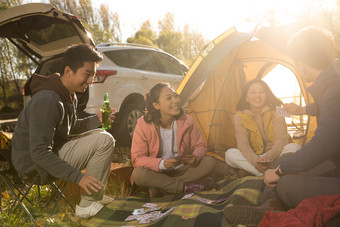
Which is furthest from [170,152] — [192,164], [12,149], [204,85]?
[12,149]

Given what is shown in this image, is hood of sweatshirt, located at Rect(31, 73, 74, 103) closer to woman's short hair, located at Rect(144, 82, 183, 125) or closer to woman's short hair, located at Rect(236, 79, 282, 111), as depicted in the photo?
woman's short hair, located at Rect(144, 82, 183, 125)

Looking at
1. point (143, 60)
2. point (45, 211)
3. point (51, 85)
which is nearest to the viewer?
point (51, 85)

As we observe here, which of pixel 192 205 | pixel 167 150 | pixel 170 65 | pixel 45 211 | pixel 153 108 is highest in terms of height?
pixel 170 65

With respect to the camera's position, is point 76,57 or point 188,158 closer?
point 76,57

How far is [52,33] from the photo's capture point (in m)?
4.08

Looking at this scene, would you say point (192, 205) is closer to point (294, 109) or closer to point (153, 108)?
point (153, 108)

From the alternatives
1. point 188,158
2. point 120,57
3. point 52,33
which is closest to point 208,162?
point 188,158

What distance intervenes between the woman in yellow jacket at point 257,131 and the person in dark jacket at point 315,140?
139cm

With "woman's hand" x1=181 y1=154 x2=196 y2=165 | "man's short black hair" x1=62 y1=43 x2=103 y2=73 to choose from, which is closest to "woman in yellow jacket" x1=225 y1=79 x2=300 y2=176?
"woman's hand" x1=181 y1=154 x2=196 y2=165

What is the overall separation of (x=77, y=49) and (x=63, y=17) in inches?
41.1

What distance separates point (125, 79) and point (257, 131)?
2352 millimetres

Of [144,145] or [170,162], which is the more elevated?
[144,145]

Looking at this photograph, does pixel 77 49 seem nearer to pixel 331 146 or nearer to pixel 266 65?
pixel 331 146

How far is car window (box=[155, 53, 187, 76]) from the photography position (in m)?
6.31
